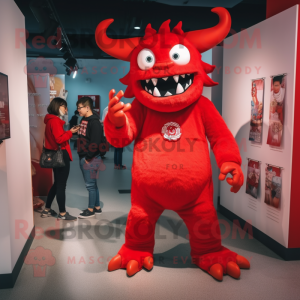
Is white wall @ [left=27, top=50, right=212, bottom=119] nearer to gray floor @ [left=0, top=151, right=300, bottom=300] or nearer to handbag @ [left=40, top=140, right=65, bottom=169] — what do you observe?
handbag @ [left=40, top=140, right=65, bottom=169]

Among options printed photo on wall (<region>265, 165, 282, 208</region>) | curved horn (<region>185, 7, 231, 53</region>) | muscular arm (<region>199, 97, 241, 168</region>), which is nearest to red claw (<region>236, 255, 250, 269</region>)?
printed photo on wall (<region>265, 165, 282, 208</region>)

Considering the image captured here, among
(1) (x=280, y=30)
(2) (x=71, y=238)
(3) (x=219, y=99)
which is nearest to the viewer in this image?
(1) (x=280, y=30)

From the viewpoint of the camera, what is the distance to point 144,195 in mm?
2500

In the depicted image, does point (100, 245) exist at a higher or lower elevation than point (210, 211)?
lower

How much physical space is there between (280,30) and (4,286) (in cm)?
301

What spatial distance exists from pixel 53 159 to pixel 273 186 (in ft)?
7.64

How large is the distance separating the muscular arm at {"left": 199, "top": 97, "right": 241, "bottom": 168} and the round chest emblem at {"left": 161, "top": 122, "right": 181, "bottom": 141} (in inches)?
9.7

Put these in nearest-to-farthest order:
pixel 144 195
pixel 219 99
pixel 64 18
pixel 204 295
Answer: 1. pixel 204 295
2. pixel 144 195
3. pixel 219 99
4. pixel 64 18

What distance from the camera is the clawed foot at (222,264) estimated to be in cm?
248

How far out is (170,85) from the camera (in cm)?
236

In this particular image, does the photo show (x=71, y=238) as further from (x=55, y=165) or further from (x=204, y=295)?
(x=204, y=295)

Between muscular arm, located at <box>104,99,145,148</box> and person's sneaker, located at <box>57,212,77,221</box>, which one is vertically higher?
muscular arm, located at <box>104,99,145,148</box>

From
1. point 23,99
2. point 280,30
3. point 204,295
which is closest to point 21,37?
point 23,99

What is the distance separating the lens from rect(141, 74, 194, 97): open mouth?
2338 mm
